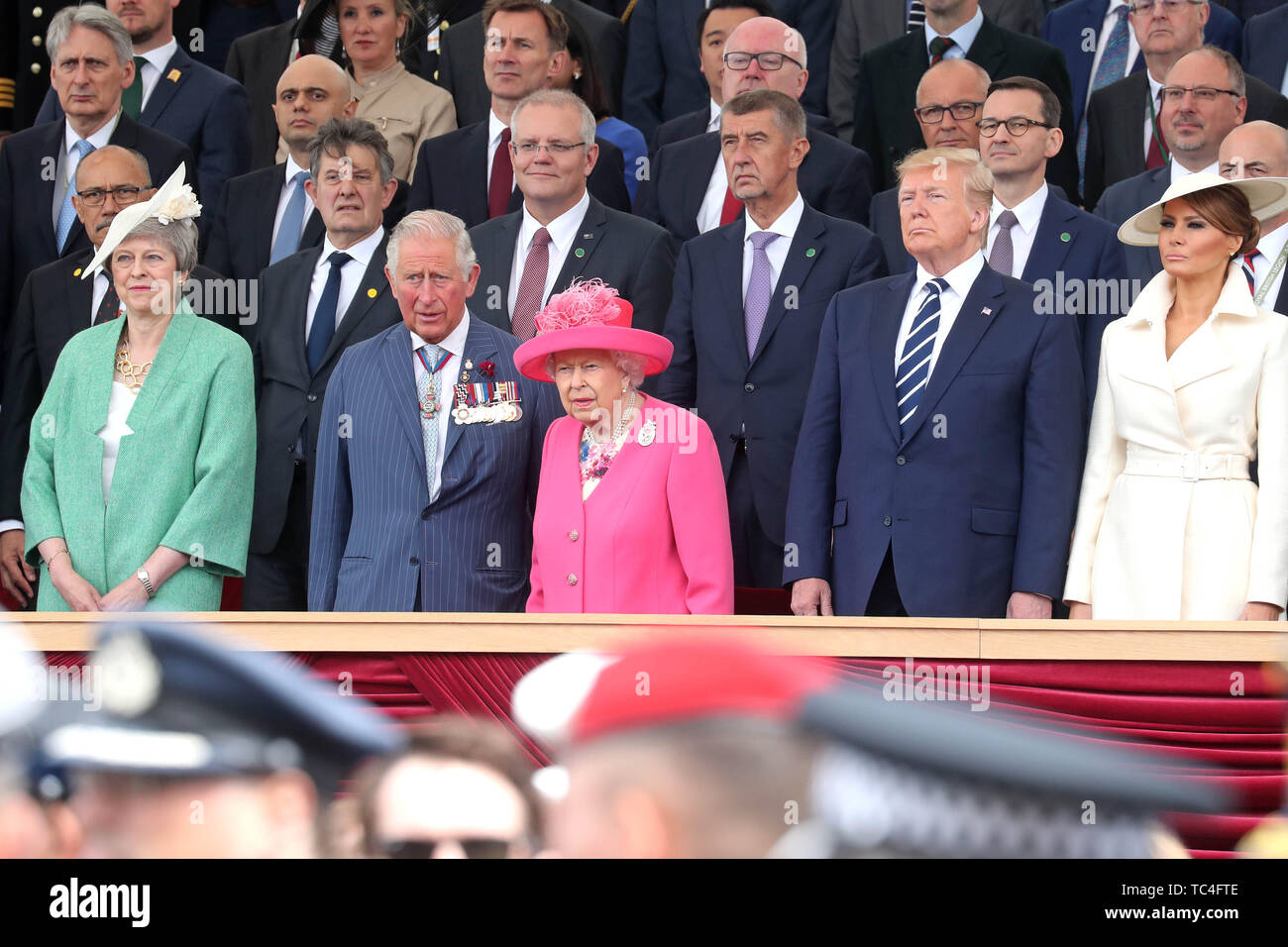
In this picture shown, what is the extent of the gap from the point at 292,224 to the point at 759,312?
1821mm

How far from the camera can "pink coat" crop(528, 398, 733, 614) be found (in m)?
4.11

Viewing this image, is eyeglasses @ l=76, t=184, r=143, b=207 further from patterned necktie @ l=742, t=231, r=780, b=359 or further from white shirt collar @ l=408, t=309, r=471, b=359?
patterned necktie @ l=742, t=231, r=780, b=359

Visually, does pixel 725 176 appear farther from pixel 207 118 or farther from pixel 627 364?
pixel 207 118

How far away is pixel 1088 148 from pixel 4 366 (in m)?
3.78

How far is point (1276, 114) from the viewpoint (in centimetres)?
598

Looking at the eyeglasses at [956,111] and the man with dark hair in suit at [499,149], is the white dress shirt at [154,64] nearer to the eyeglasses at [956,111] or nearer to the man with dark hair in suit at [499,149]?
the man with dark hair in suit at [499,149]

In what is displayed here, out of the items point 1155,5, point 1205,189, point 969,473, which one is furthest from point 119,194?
point 1155,5

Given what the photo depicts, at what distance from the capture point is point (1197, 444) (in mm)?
4070

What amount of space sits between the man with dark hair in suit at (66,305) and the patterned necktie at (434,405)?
1094mm

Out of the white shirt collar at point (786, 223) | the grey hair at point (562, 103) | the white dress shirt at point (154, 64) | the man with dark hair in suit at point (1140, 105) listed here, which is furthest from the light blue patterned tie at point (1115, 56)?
the white dress shirt at point (154, 64)

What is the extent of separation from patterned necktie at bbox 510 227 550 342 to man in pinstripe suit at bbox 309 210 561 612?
1.65ft

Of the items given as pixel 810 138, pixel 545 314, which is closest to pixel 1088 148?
pixel 810 138

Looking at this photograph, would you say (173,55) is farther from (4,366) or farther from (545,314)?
(545,314)
